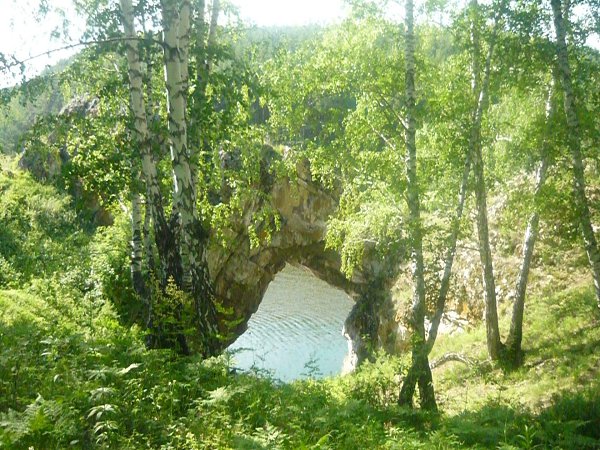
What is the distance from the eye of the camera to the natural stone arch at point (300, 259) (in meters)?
19.8

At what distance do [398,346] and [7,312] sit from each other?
13.2 m

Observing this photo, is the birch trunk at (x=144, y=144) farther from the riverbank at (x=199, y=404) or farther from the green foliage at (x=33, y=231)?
the green foliage at (x=33, y=231)

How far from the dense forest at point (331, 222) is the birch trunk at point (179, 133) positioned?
0.03 m

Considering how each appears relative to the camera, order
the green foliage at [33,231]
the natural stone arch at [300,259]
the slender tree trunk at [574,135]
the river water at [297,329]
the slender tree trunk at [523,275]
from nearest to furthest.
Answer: the slender tree trunk at [574,135] < the slender tree trunk at [523,275] < the green foliage at [33,231] < the natural stone arch at [300,259] < the river water at [297,329]

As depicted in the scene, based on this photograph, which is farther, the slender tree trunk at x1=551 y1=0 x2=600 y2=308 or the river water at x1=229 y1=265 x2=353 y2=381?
the river water at x1=229 y1=265 x2=353 y2=381

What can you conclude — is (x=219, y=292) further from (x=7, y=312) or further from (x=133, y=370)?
(x=133, y=370)

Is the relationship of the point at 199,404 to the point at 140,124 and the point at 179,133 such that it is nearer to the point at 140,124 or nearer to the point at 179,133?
the point at 179,133

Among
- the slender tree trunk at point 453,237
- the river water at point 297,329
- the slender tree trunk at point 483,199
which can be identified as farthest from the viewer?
the river water at point 297,329

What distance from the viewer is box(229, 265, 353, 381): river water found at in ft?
86.3

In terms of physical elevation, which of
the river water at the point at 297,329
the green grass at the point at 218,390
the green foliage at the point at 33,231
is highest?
the green foliage at the point at 33,231

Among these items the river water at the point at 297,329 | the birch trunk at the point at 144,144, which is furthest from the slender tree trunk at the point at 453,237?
the river water at the point at 297,329

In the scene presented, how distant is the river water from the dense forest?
40.1 ft

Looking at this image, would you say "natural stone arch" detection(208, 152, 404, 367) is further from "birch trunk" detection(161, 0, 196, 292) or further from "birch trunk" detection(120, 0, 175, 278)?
"birch trunk" detection(161, 0, 196, 292)

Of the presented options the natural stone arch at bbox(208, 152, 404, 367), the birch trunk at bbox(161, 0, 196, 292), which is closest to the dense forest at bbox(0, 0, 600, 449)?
the birch trunk at bbox(161, 0, 196, 292)
